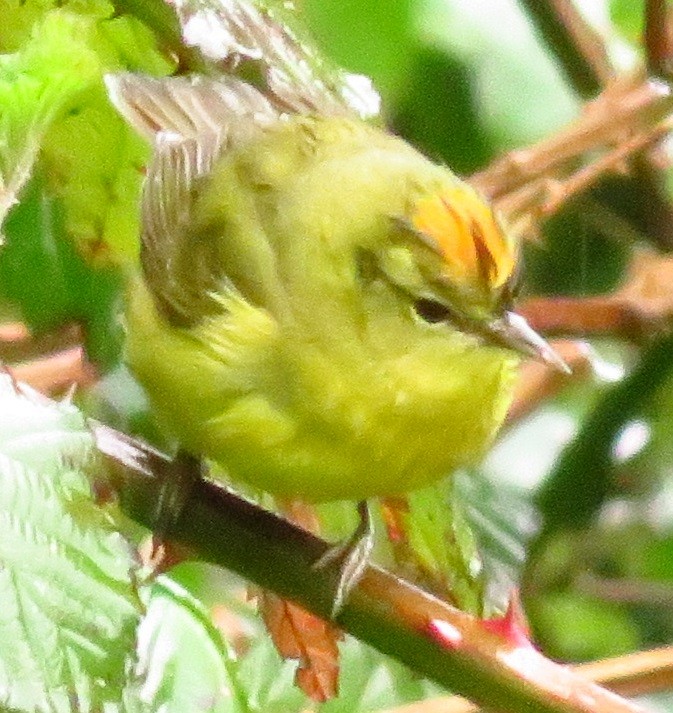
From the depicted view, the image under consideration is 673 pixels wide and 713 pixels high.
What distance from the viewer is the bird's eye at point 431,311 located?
3.44ft

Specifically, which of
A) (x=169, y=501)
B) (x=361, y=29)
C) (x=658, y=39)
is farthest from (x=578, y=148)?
(x=169, y=501)

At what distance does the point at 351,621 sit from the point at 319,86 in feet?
1.24

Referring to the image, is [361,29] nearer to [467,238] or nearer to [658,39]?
[658,39]

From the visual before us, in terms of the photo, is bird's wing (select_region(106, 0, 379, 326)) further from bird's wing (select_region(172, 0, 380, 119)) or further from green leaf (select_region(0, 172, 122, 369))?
green leaf (select_region(0, 172, 122, 369))

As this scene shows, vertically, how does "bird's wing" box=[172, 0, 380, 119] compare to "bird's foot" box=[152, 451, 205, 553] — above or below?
above

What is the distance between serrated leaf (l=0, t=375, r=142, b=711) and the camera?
585mm

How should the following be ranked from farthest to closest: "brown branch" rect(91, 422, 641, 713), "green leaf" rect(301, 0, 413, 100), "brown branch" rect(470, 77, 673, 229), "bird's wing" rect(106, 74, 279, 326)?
1. "green leaf" rect(301, 0, 413, 100)
2. "brown branch" rect(470, 77, 673, 229)
3. "bird's wing" rect(106, 74, 279, 326)
4. "brown branch" rect(91, 422, 641, 713)

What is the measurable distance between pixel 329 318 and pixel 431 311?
0.10 metres

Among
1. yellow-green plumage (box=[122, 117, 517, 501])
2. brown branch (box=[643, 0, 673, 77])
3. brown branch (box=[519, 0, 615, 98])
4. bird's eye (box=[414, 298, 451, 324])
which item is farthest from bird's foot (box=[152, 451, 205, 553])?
brown branch (box=[519, 0, 615, 98])

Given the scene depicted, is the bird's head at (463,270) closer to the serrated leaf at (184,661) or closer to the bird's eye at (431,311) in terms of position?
the bird's eye at (431,311)

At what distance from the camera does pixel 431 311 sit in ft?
3.46

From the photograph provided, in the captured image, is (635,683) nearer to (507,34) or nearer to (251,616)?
(251,616)

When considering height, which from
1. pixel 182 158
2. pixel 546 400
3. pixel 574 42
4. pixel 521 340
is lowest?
pixel 546 400

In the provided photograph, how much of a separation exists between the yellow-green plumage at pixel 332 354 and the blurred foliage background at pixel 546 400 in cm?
8
